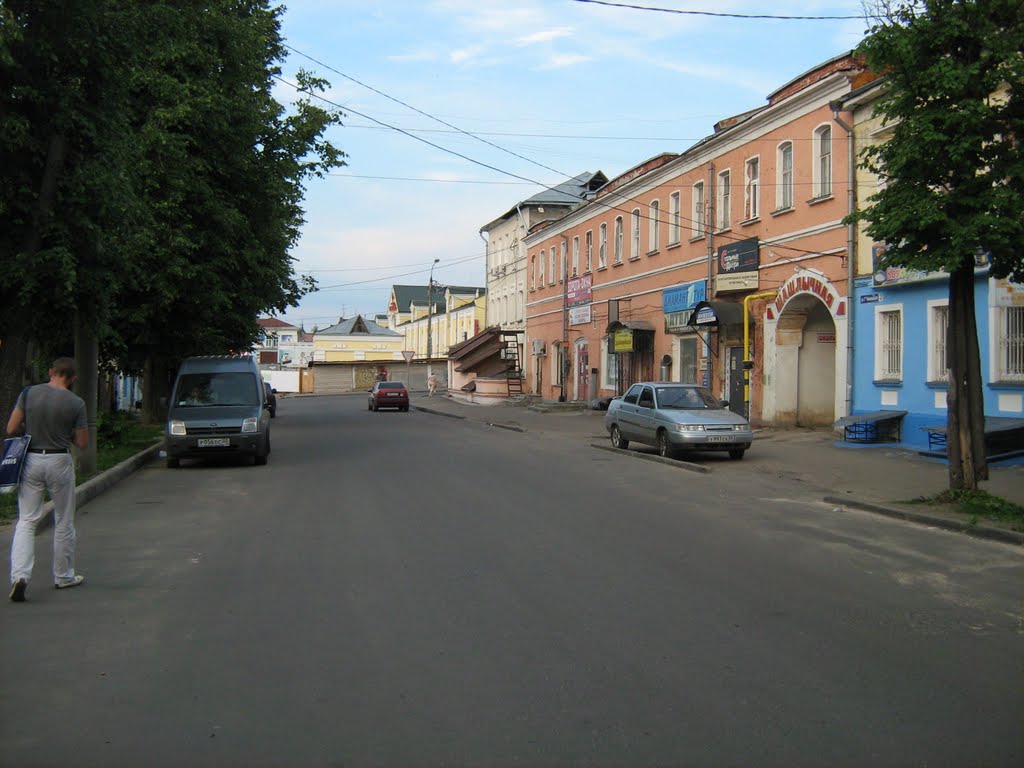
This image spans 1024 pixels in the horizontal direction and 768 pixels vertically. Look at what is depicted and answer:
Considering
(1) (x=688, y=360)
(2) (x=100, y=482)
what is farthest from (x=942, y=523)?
(1) (x=688, y=360)

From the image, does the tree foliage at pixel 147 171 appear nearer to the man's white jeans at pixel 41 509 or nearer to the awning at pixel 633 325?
the man's white jeans at pixel 41 509

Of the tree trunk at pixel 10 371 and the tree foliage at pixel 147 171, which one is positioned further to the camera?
the tree trunk at pixel 10 371

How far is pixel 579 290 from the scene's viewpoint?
1635 inches

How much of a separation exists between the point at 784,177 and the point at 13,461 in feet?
72.4

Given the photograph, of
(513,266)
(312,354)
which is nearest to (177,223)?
(513,266)

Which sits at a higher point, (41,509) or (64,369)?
(64,369)

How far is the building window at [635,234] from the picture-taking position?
34938 mm

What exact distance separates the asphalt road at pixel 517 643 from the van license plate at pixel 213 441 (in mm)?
5845

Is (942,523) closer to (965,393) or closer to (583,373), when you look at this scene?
(965,393)

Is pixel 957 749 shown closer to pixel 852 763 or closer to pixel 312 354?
pixel 852 763

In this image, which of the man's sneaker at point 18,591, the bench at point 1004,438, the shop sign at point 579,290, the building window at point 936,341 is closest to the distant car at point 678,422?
the building window at point 936,341

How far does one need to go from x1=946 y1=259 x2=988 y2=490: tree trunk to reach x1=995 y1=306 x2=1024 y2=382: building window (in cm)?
637

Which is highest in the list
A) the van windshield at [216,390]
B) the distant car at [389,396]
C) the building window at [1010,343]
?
the building window at [1010,343]

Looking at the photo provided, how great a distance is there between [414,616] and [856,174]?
18.5 metres
